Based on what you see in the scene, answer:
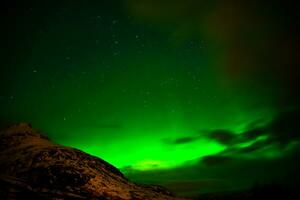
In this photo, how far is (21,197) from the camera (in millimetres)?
122438

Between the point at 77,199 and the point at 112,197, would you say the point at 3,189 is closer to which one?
the point at 77,199

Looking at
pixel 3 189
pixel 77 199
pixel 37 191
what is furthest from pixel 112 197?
pixel 3 189

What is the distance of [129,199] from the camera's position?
197 meters

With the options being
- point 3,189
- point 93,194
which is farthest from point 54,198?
point 93,194

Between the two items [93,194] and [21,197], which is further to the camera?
[93,194]

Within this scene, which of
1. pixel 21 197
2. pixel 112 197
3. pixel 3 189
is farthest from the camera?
pixel 112 197

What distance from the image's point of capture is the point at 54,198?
14388 centimetres

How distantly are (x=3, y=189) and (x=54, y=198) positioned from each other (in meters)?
22.1

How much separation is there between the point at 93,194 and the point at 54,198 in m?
54.9

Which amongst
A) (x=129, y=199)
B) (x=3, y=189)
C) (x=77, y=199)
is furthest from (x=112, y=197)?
(x=3, y=189)

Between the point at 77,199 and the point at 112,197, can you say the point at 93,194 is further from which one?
the point at 77,199

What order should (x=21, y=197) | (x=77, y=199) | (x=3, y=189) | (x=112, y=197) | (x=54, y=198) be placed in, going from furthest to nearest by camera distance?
(x=112, y=197) → (x=77, y=199) → (x=54, y=198) → (x=3, y=189) → (x=21, y=197)

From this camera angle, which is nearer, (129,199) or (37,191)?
(37,191)

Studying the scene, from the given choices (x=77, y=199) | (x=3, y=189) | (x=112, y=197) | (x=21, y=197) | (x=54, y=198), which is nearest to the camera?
(x=21, y=197)
